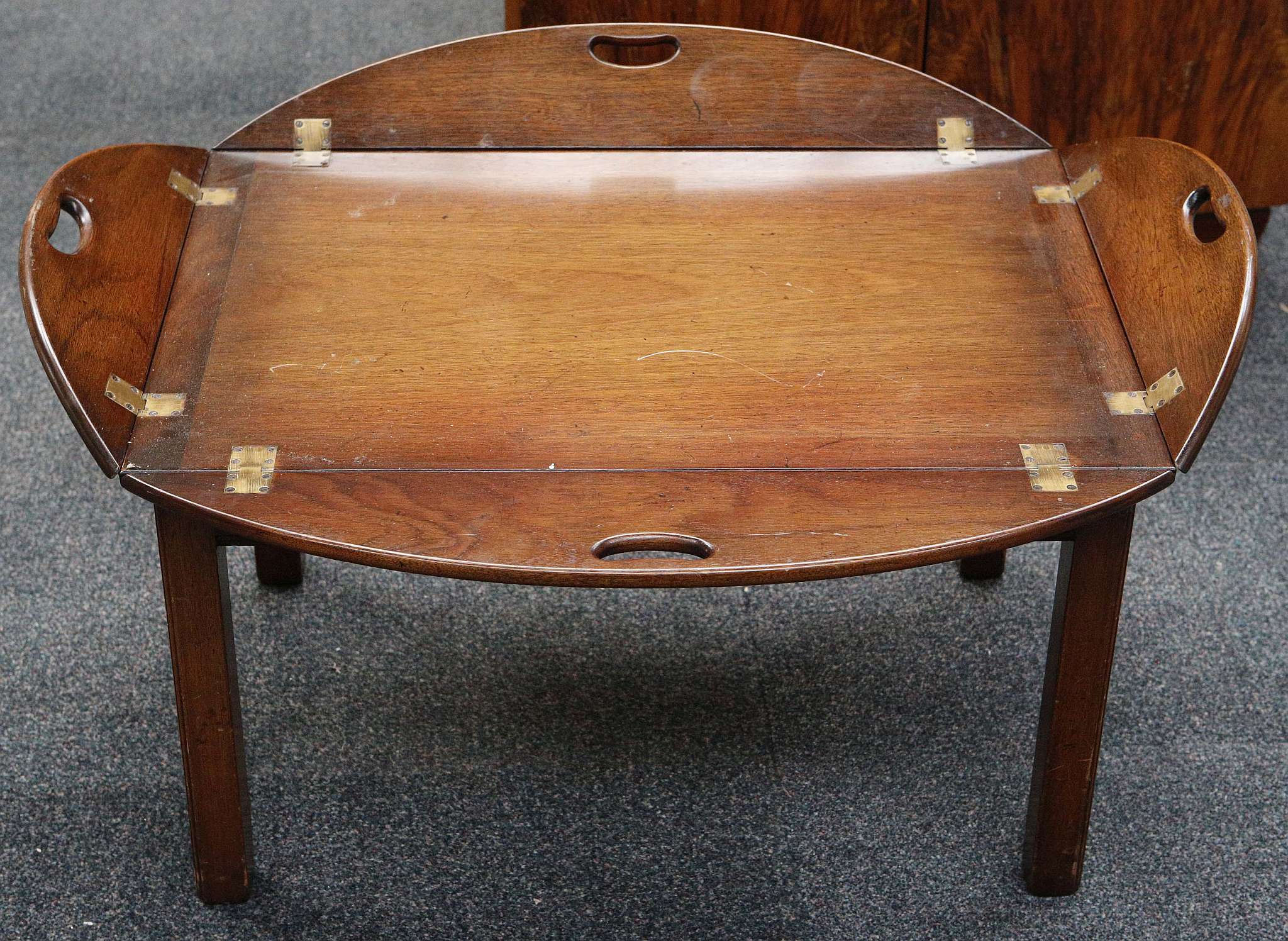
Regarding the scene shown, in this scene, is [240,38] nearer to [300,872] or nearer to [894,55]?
[894,55]

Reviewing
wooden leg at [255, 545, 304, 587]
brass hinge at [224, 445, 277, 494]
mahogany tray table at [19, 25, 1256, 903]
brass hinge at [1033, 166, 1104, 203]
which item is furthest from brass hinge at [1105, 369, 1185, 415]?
wooden leg at [255, 545, 304, 587]

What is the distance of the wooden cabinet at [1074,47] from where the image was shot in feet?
5.45

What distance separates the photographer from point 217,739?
114 cm

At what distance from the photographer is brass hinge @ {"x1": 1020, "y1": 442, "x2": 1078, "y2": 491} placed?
37.6 inches

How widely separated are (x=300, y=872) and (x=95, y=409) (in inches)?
20.1

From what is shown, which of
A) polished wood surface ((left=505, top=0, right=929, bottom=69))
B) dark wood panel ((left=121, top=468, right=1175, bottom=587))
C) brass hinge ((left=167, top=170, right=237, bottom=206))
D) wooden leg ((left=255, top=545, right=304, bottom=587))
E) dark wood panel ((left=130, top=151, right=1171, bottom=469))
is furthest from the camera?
polished wood surface ((left=505, top=0, right=929, bottom=69))

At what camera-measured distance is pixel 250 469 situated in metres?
0.97

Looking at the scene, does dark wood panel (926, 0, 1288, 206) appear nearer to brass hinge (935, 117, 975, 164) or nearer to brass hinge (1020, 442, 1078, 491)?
brass hinge (935, 117, 975, 164)

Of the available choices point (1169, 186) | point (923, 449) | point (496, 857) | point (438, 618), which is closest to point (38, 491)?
point (438, 618)

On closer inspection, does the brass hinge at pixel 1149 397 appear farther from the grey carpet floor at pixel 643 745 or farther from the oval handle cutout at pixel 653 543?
the grey carpet floor at pixel 643 745

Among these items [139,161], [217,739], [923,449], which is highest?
[139,161]

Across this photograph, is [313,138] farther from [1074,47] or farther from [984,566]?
[1074,47]

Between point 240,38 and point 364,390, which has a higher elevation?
point 364,390

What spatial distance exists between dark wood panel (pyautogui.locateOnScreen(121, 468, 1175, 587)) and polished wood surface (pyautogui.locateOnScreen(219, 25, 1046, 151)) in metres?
0.42
